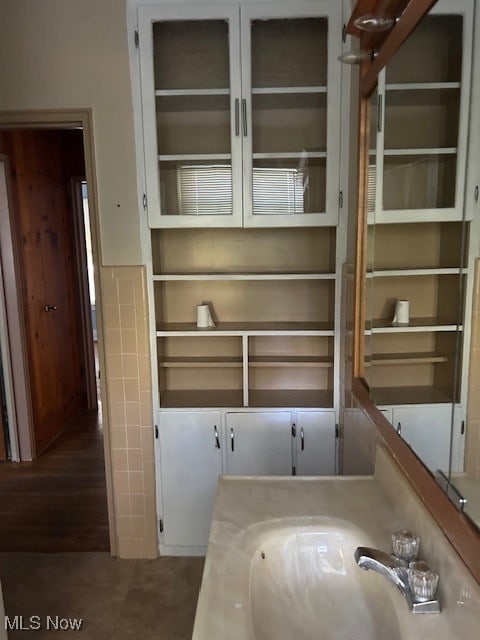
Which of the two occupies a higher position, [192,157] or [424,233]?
[192,157]

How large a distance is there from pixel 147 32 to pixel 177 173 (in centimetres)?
58

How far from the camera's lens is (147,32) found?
206 cm

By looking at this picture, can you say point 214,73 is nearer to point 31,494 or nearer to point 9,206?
point 9,206

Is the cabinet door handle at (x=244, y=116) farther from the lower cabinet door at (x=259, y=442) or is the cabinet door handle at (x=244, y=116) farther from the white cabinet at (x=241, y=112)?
the lower cabinet door at (x=259, y=442)

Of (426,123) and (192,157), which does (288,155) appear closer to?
(192,157)

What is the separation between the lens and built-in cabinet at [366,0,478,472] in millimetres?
977

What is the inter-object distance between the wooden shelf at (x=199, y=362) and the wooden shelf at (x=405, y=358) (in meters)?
0.92

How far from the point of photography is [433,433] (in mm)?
1091

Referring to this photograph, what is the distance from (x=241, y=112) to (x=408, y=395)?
1.44 metres

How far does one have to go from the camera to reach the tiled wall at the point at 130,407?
7.52ft

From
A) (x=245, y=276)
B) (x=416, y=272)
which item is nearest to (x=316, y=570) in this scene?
(x=416, y=272)

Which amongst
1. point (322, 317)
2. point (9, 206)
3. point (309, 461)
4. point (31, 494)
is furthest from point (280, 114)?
point (31, 494)

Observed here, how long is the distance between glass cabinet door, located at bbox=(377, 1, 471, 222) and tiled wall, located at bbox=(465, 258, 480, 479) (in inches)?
7.7

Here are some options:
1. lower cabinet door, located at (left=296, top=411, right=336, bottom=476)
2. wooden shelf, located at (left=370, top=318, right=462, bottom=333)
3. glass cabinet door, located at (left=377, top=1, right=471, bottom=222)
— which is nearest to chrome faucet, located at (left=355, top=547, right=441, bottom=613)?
wooden shelf, located at (left=370, top=318, right=462, bottom=333)
